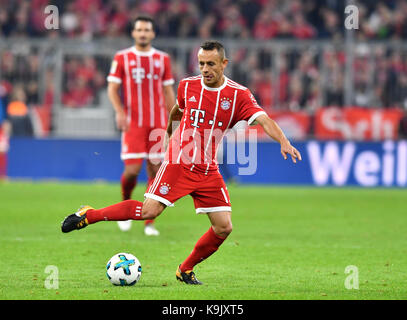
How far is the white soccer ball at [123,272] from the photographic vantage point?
7.27 meters

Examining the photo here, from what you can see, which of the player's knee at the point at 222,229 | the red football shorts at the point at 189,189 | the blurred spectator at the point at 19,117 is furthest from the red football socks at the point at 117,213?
the blurred spectator at the point at 19,117

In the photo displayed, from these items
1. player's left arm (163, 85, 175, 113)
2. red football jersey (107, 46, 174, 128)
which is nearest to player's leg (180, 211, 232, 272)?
player's left arm (163, 85, 175, 113)

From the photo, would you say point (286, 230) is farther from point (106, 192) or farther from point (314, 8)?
point (314, 8)

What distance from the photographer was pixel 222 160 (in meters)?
19.1

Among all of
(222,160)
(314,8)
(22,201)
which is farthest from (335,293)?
(314,8)

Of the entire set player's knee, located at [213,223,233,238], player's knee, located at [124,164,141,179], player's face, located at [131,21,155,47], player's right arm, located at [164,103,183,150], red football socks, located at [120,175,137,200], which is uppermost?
player's face, located at [131,21,155,47]

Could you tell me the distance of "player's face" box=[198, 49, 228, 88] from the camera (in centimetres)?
730

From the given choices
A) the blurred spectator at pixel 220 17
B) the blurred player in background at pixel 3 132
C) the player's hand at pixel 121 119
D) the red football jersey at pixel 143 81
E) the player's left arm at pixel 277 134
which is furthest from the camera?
Answer: the blurred spectator at pixel 220 17

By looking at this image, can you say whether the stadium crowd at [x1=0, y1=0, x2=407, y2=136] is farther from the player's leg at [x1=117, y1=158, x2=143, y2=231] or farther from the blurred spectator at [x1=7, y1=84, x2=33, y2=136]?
the player's leg at [x1=117, y1=158, x2=143, y2=231]

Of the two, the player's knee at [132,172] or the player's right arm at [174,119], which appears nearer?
the player's right arm at [174,119]

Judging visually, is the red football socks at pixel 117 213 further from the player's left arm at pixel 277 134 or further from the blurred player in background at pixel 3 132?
the blurred player in background at pixel 3 132

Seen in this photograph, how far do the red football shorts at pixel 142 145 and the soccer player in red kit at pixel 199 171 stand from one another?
3.59 m

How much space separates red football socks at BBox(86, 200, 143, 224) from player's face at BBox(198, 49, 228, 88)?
1293mm

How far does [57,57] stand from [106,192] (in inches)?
194
